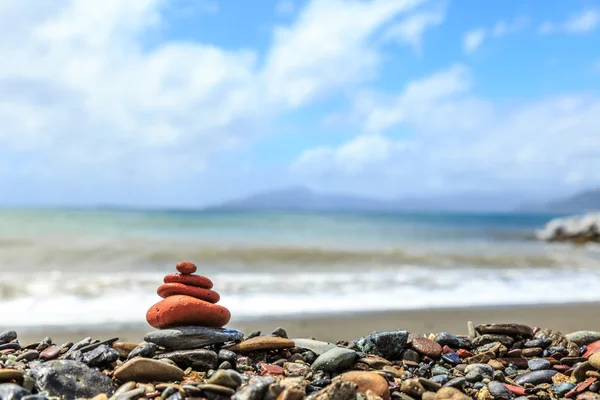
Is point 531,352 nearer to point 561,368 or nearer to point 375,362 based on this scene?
point 561,368

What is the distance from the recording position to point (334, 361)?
4.95m

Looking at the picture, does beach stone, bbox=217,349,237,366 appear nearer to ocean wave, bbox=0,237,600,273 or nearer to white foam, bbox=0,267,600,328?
white foam, bbox=0,267,600,328

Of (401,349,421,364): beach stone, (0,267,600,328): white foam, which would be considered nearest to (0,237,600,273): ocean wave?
(0,267,600,328): white foam

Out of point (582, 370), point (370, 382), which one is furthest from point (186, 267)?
point (582, 370)

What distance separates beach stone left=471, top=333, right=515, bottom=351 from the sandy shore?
227 centimetres

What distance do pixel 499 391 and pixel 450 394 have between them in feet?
1.76

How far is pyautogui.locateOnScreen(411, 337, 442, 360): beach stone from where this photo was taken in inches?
217

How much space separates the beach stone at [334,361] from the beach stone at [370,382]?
434mm

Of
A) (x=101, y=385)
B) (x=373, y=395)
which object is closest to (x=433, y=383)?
(x=373, y=395)

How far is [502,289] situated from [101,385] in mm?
10406

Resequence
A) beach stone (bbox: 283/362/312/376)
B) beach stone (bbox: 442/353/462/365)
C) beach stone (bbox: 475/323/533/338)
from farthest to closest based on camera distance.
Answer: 1. beach stone (bbox: 475/323/533/338)
2. beach stone (bbox: 442/353/462/365)
3. beach stone (bbox: 283/362/312/376)

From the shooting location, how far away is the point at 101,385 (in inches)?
175

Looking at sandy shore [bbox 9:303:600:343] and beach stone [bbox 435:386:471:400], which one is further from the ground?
sandy shore [bbox 9:303:600:343]

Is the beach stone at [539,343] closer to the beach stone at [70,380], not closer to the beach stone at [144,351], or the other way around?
the beach stone at [144,351]
